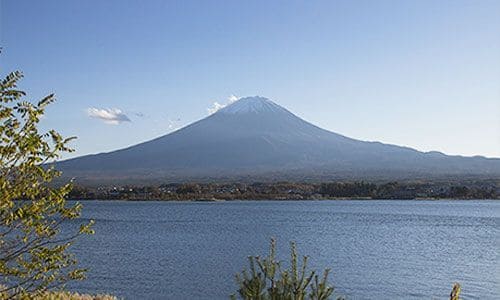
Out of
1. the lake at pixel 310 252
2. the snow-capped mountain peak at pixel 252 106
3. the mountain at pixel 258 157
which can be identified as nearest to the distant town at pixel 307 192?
the lake at pixel 310 252

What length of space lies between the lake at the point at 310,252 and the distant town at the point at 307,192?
23042 millimetres

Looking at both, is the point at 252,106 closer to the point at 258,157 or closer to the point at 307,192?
the point at 258,157

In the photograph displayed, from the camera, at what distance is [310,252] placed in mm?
23422

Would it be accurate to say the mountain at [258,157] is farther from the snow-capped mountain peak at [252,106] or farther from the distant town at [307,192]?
the distant town at [307,192]

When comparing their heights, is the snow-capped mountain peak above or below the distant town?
above

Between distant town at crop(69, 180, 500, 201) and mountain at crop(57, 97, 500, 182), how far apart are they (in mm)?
34007

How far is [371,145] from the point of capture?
537ft

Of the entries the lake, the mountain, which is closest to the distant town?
the lake

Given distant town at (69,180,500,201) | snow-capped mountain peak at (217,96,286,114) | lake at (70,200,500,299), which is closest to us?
lake at (70,200,500,299)

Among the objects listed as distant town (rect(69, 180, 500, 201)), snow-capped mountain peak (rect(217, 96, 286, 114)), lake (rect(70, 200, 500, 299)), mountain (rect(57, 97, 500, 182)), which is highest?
snow-capped mountain peak (rect(217, 96, 286, 114))

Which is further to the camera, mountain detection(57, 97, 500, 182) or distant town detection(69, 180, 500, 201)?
mountain detection(57, 97, 500, 182)

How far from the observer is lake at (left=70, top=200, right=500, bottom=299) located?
644 inches

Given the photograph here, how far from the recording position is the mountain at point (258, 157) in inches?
4747

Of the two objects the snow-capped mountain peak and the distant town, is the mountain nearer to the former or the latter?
the snow-capped mountain peak
